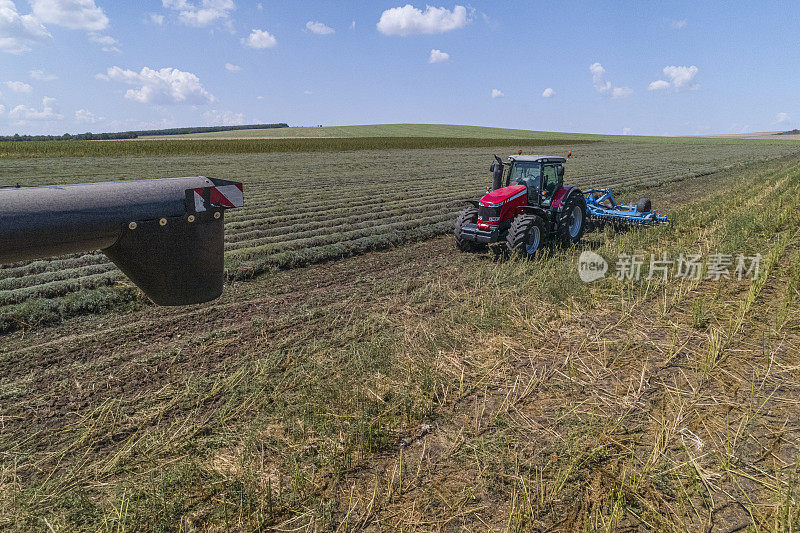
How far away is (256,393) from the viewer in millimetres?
4582

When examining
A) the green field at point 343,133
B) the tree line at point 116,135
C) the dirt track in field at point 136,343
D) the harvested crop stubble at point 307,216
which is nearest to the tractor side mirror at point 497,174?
the harvested crop stubble at point 307,216

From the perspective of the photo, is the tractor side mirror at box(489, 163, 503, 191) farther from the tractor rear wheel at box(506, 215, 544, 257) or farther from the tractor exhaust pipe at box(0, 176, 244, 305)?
the tractor exhaust pipe at box(0, 176, 244, 305)

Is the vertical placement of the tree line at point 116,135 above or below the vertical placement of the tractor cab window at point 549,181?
above

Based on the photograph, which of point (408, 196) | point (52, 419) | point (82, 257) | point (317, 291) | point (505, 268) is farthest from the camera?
point (408, 196)

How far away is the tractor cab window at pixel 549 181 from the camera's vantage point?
30.8ft

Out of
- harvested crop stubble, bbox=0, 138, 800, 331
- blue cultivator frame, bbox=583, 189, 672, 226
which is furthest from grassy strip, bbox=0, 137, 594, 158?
blue cultivator frame, bbox=583, 189, 672, 226

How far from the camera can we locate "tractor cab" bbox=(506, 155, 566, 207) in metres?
9.38

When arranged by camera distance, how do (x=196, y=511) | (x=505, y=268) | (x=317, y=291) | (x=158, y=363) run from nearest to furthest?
(x=196, y=511), (x=158, y=363), (x=317, y=291), (x=505, y=268)

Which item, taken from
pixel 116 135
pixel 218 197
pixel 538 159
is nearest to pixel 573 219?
pixel 538 159

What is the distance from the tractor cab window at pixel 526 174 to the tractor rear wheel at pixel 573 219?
2.83 feet

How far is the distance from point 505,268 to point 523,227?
0.94 metres

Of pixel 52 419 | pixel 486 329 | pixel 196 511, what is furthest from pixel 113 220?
pixel 486 329

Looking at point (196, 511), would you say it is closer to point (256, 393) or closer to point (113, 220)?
point (256, 393)

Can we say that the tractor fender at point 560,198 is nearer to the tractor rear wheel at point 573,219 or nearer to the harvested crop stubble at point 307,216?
the tractor rear wheel at point 573,219
